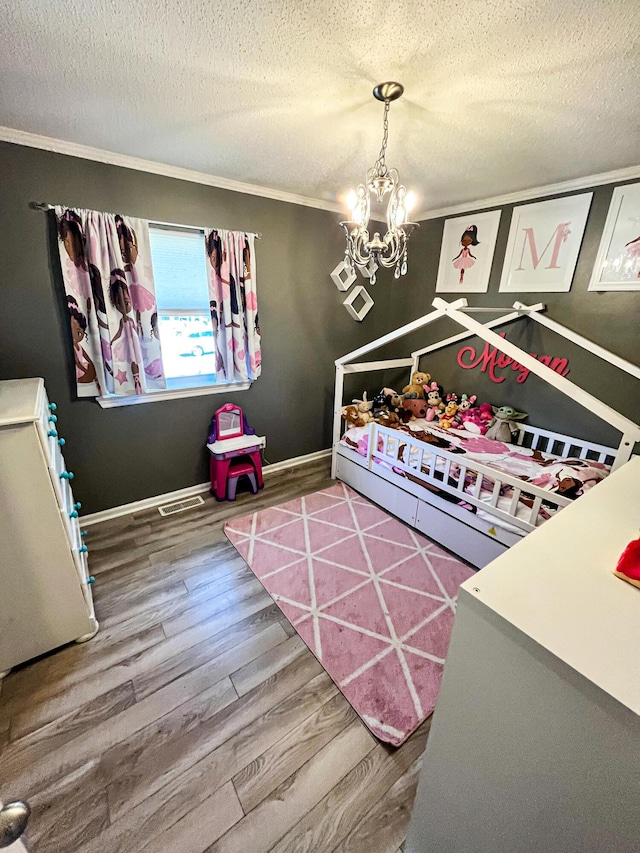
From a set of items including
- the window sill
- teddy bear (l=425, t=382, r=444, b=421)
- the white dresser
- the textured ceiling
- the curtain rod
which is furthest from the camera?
teddy bear (l=425, t=382, r=444, b=421)

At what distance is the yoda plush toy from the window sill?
6.77 ft

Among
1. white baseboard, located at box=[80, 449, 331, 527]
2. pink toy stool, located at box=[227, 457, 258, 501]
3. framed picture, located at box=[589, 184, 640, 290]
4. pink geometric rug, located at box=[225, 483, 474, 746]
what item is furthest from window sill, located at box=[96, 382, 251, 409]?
framed picture, located at box=[589, 184, 640, 290]

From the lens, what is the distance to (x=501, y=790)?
774 mm

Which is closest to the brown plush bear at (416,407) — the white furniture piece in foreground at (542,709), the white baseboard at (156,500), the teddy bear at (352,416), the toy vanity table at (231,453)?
the teddy bear at (352,416)

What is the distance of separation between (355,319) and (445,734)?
3.20m

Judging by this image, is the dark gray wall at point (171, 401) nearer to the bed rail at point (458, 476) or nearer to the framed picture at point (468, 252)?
the framed picture at point (468, 252)

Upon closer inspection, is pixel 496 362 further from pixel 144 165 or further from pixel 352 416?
pixel 144 165

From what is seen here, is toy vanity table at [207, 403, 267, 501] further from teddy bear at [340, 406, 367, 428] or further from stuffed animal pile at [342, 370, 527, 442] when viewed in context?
stuffed animal pile at [342, 370, 527, 442]

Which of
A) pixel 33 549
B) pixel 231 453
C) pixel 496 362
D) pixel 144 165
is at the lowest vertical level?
pixel 231 453

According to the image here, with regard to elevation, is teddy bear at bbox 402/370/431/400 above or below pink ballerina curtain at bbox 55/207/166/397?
below

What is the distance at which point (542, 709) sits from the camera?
673 millimetres

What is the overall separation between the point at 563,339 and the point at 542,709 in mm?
2615

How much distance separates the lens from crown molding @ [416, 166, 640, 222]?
83.8 inches

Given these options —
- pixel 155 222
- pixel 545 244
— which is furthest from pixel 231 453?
pixel 545 244
